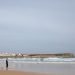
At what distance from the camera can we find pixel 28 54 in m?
97.8

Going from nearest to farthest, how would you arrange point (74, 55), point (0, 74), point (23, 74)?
point (0, 74)
point (23, 74)
point (74, 55)

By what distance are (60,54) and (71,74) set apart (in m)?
68.5

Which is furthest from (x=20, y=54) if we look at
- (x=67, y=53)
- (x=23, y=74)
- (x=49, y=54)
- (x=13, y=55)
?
(x=23, y=74)

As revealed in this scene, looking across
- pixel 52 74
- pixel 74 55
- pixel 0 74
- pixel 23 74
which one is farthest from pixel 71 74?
pixel 74 55

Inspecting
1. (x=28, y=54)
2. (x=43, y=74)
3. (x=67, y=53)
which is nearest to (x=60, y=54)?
A: (x=67, y=53)

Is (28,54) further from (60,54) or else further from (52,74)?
(52,74)

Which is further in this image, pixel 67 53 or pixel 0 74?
pixel 67 53

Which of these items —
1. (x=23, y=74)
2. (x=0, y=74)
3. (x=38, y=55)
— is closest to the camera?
(x=0, y=74)

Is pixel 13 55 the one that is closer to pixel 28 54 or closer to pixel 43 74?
pixel 28 54

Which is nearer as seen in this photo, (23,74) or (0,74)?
(0,74)

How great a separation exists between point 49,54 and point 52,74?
72012mm

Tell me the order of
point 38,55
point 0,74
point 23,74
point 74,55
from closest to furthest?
point 0,74 < point 23,74 < point 74,55 < point 38,55

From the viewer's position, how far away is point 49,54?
97.9 metres

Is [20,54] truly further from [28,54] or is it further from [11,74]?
[11,74]
